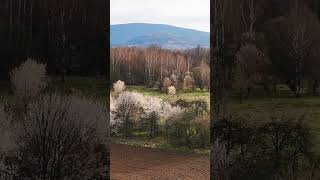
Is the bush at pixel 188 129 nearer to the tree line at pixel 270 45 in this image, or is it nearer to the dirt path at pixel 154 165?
the dirt path at pixel 154 165

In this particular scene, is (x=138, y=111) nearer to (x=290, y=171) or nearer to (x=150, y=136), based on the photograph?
(x=150, y=136)

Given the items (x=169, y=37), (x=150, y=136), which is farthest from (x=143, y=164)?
(x=169, y=37)

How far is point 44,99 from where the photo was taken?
14.2 feet

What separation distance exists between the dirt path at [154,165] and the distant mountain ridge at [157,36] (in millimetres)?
1526

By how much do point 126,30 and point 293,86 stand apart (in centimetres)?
346

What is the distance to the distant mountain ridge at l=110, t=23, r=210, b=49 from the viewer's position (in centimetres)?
744

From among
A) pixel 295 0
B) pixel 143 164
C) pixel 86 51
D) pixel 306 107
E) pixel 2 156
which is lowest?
pixel 143 164

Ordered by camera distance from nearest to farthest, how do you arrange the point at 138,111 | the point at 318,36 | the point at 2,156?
1. the point at 2,156
2. the point at 318,36
3. the point at 138,111

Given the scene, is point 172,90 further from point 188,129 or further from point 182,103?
point 188,129

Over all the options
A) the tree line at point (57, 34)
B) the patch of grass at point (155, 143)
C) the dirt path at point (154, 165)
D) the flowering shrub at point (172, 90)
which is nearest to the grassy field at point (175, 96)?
the flowering shrub at point (172, 90)

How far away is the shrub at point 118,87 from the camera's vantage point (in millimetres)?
7500

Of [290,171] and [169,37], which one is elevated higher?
[169,37]

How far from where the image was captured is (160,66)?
7.49 meters

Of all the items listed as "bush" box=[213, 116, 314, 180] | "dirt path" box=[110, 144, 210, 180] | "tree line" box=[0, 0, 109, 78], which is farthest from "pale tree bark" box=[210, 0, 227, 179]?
"dirt path" box=[110, 144, 210, 180]
